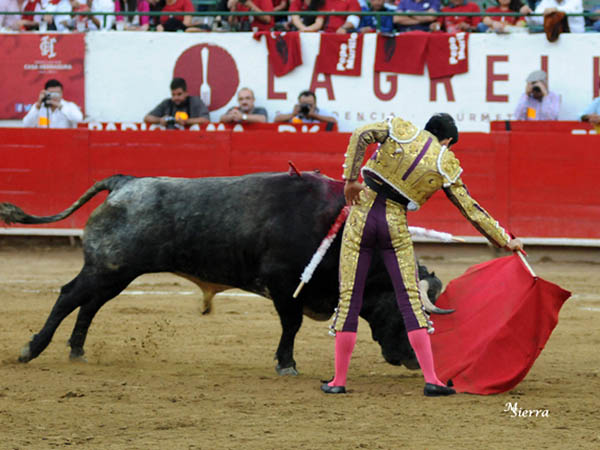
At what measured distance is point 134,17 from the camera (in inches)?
480

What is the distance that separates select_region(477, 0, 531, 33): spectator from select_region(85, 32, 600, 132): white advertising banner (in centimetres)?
11

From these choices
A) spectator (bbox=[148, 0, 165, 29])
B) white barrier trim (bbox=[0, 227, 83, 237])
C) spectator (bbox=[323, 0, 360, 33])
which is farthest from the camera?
spectator (bbox=[148, 0, 165, 29])

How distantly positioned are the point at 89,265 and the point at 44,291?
3.02 metres

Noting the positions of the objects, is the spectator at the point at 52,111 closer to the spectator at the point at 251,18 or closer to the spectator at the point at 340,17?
the spectator at the point at 251,18

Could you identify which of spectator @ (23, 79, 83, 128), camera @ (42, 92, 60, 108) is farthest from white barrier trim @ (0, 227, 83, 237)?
camera @ (42, 92, 60, 108)

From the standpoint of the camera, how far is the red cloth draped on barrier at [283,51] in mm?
11320

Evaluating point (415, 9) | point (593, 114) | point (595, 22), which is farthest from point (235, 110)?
point (595, 22)

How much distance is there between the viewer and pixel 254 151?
10.6 m

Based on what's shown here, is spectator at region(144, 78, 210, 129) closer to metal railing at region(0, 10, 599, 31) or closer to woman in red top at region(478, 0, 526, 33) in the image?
metal railing at region(0, 10, 599, 31)

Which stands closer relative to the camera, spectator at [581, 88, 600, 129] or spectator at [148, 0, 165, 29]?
spectator at [581, 88, 600, 129]

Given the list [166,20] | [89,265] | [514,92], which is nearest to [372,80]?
[514,92]

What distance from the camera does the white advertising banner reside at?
10867 millimetres

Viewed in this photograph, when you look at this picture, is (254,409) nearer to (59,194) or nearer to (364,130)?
(364,130)

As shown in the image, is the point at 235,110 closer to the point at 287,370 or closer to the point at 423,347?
the point at 287,370
